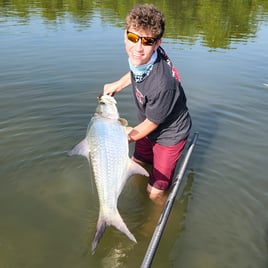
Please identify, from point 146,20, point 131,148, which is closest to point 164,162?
point 146,20

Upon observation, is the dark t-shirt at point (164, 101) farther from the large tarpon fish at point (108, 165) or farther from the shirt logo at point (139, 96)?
the large tarpon fish at point (108, 165)

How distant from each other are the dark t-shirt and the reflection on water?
3.92 feet

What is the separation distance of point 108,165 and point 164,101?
1025 mm

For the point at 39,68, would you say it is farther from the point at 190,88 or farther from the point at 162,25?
the point at 162,25

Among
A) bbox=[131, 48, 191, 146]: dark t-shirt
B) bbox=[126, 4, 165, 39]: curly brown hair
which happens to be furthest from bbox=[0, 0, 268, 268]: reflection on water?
bbox=[126, 4, 165, 39]: curly brown hair

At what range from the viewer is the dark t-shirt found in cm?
410

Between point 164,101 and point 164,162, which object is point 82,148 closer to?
point 164,101

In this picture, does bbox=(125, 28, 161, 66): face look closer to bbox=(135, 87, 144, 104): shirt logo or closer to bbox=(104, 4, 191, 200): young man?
bbox=(104, 4, 191, 200): young man

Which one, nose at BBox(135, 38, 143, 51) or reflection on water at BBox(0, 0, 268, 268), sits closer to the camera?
nose at BBox(135, 38, 143, 51)

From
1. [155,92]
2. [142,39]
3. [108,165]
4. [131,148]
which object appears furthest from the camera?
[131,148]

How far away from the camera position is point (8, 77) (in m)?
10.1

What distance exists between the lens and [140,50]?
3990mm

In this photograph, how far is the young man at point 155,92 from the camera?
3896mm

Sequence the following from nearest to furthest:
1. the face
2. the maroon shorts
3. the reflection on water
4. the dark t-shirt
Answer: the face, the dark t-shirt, the reflection on water, the maroon shorts
